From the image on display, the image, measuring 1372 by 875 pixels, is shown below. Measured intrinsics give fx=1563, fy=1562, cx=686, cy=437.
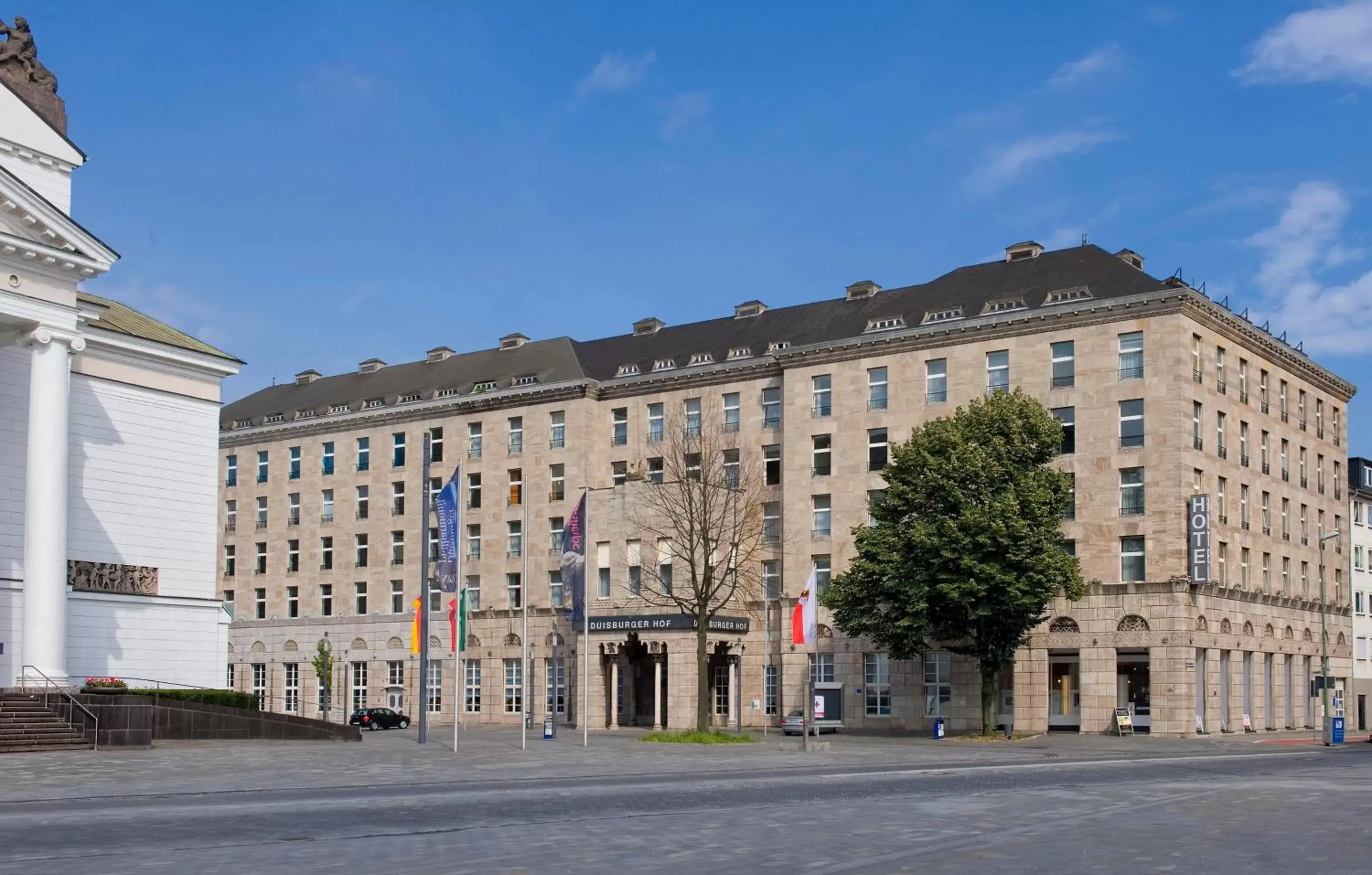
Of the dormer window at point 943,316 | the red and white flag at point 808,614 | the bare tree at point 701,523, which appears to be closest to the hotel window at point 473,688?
the bare tree at point 701,523

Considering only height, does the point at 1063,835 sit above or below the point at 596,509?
below

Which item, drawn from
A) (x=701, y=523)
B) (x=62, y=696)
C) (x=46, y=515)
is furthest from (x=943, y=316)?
(x=62, y=696)

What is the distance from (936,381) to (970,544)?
14.5m

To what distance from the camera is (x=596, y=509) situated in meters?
78.8

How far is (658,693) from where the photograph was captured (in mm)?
73500

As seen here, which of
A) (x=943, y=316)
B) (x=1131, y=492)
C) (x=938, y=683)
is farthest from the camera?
(x=943, y=316)

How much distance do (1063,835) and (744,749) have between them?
32.8m

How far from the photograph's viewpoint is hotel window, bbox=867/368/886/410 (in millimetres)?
74125

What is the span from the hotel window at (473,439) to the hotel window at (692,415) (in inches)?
548

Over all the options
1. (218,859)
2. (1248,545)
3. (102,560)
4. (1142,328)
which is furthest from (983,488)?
(218,859)

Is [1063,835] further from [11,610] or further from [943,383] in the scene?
[943,383]

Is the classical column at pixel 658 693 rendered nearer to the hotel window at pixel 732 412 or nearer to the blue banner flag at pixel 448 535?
the hotel window at pixel 732 412

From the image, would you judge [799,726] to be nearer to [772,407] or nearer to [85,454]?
[772,407]

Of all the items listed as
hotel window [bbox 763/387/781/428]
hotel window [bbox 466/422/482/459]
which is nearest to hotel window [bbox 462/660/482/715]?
hotel window [bbox 466/422/482/459]
